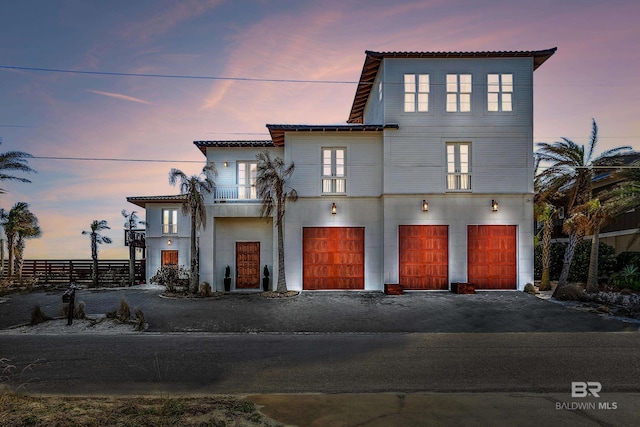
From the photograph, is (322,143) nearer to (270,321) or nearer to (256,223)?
(256,223)

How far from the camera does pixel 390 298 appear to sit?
14.2 m

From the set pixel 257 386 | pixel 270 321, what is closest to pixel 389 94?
pixel 270 321

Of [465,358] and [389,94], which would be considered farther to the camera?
[389,94]

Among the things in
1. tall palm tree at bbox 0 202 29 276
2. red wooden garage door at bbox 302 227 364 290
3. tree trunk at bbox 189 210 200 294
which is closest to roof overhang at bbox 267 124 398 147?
red wooden garage door at bbox 302 227 364 290

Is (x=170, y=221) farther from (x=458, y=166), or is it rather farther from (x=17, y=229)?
(x=458, y=166)

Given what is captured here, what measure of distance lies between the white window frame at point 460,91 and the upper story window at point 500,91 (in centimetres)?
89

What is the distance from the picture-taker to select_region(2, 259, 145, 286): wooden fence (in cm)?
2103

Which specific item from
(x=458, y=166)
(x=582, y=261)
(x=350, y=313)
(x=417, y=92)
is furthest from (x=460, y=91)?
(x=350, y=313)

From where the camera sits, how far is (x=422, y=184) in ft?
52.2

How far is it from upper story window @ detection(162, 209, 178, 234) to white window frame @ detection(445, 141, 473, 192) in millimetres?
17210

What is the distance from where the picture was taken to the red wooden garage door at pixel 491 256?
51.8 feet

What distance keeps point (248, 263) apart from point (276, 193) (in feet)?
14.6

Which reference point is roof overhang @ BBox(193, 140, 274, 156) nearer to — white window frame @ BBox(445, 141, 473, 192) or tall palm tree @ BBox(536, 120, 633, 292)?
white window frame @ BBox(445, 141, 473, 192)

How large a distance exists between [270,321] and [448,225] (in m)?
9.25
